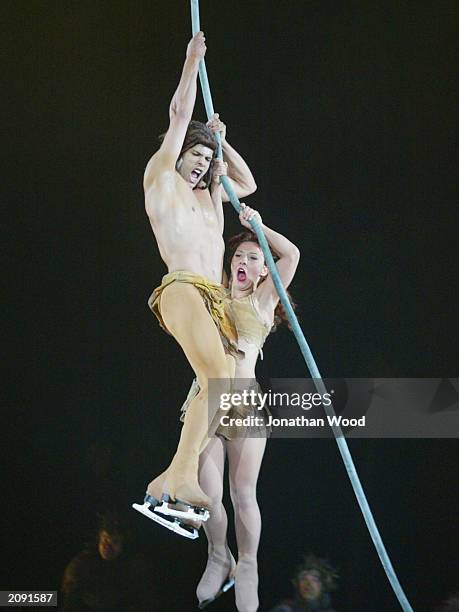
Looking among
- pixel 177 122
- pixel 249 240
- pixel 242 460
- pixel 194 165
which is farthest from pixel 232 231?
pixel 242 460

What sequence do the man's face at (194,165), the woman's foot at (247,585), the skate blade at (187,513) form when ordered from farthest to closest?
the man's face at (194,165), the woman's foot at (247,585), the skate blade at (187,513)

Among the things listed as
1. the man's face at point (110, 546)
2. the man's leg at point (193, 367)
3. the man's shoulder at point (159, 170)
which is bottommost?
the man's face at point (110, 546)

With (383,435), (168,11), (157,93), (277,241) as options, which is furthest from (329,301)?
(168,11)

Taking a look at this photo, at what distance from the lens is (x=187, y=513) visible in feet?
10.3

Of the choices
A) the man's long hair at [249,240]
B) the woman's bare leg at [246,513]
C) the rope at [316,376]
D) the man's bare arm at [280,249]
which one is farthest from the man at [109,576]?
the man's bare arm at [280,249]

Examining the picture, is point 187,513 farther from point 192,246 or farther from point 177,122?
point 177,122

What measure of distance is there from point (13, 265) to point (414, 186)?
1592 mm

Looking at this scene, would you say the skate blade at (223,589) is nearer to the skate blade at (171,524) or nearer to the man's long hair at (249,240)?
the skate blade at (171,524)

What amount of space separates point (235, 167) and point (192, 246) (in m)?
0.37

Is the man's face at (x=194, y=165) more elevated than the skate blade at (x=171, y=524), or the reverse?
the man's face at (x=194, y=165)

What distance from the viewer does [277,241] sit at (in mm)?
3447

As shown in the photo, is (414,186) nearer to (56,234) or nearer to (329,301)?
(329,301)

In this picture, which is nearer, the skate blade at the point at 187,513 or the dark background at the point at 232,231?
the skate blade at the point at 187,513

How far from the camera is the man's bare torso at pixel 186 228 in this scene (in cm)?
335
